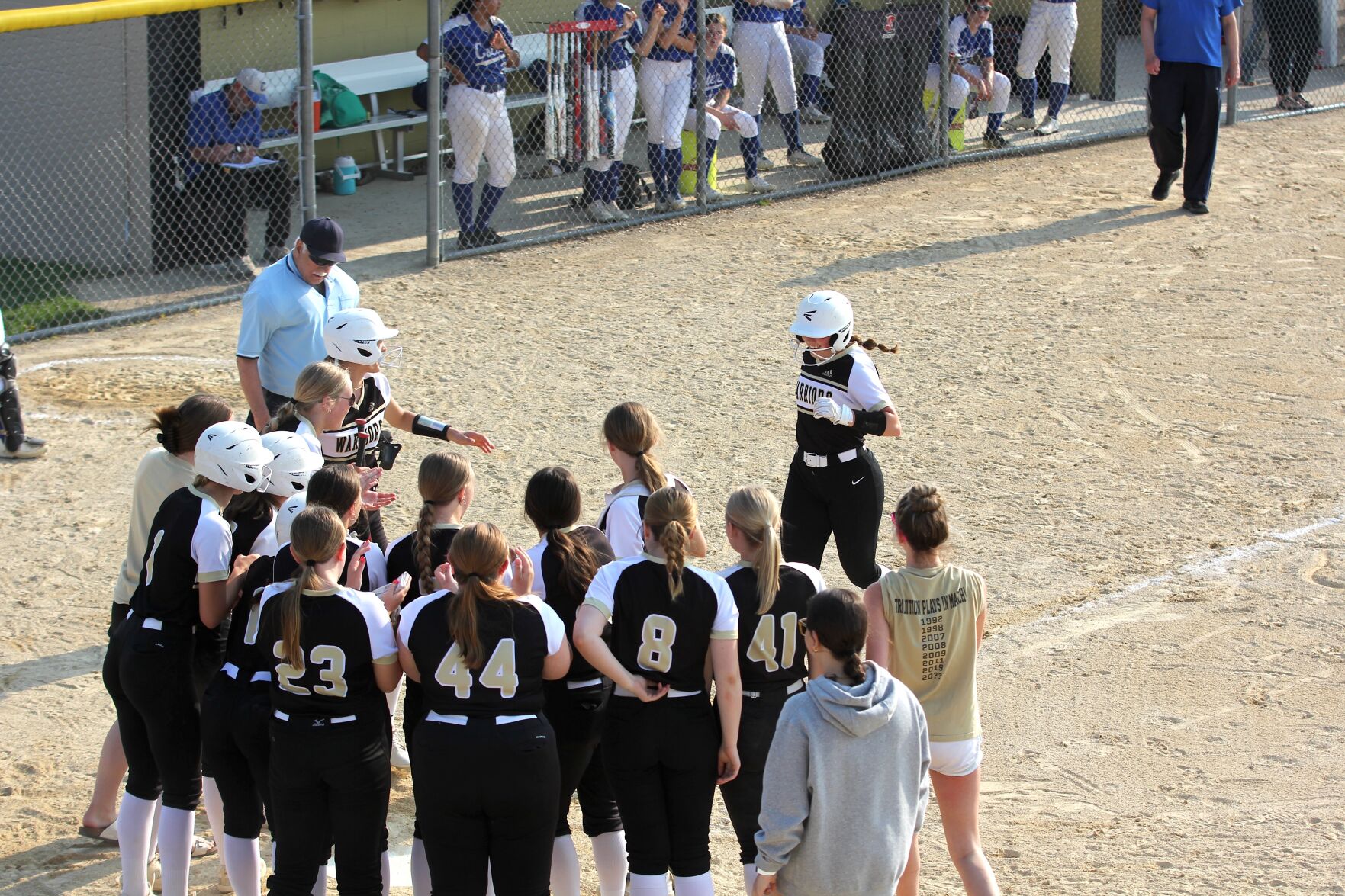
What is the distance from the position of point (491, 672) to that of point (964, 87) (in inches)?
494

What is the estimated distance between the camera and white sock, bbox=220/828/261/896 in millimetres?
4949

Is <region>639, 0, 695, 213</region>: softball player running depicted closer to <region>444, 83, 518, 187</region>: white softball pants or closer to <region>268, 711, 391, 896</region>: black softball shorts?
<region>444, 83, 518, 187</region>: white softball pants

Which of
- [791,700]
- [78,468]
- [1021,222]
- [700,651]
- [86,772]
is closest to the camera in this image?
[791,700]

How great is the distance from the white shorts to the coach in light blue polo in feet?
11.2

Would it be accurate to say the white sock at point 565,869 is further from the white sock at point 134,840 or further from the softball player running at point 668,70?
the softball player running at point 668,70

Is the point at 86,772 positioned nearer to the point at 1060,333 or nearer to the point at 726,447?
the point at 726,447

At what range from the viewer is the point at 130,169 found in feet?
41.6

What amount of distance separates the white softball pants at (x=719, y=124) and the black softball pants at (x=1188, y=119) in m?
3.64

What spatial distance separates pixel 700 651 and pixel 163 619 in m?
1.81

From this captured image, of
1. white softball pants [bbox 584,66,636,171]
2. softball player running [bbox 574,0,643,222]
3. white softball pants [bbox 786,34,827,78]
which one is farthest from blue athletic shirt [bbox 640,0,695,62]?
white softball pants [bbox 786,34,827,78]

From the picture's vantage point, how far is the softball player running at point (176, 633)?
500cm

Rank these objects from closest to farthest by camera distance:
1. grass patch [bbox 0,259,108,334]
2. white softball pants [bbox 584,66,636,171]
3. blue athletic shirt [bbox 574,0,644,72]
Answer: grass patch [bbox 0,259,108,334] → blue athletic shirt [bbox 574,0,644,72] → white softball pants [bbox 584,66,636,171]

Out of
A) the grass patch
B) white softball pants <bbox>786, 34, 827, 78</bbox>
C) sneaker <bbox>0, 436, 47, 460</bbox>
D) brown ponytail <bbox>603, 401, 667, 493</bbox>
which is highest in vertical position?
white softball pants <bbox>786, 34, 827, 78</bbox>

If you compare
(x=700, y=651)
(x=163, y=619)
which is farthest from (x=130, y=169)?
(x=700, y=651)
